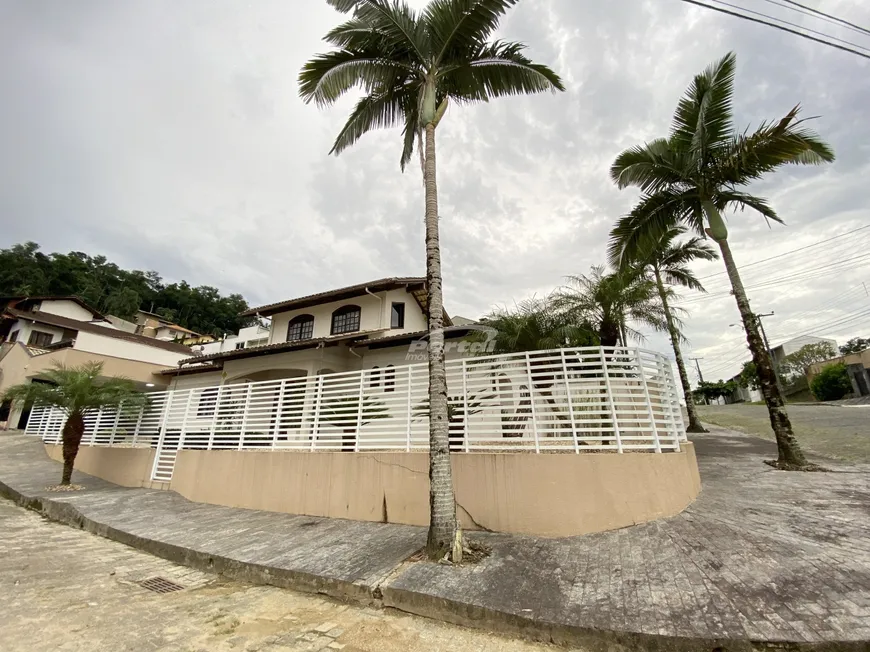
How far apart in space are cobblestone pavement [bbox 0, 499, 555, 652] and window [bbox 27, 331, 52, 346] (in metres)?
27.9

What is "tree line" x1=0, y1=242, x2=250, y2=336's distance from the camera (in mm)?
39750

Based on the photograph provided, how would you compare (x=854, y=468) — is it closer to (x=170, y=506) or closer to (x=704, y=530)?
(x=704, y=530)

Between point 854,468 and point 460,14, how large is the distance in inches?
441

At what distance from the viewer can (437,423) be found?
4.69 m

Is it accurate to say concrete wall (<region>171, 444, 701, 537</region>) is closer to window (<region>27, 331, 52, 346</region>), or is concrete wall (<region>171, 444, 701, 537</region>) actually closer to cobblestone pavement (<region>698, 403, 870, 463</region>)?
cobblestone pavement (<region>698, 403, 870, 463</region>)

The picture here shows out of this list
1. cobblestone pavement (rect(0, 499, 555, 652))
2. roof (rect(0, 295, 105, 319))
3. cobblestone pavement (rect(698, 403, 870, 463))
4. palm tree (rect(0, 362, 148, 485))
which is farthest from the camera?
roof (rect(0, 295, 105, 319))

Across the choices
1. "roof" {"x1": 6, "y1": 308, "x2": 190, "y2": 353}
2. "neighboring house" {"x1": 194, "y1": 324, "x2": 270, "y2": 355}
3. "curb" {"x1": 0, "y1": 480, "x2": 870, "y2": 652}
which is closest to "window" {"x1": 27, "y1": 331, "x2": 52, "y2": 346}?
"roof" {"x1": 6, "y1": 308, "x2": 190, "y2": 353}

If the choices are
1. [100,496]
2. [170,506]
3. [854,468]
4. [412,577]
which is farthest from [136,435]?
[854,468]

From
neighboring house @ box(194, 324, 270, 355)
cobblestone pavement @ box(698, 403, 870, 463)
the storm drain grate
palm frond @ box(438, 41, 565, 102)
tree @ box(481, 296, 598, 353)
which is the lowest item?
the storm drain grate

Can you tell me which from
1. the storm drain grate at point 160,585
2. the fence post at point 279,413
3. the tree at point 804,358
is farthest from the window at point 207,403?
the tree at point 804,358

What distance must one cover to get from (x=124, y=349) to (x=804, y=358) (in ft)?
204

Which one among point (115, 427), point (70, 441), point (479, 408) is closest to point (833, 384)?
point (479, 408)

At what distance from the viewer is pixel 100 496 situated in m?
8.95

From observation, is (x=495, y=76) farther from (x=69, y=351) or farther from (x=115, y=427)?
(x=69, y=351)
